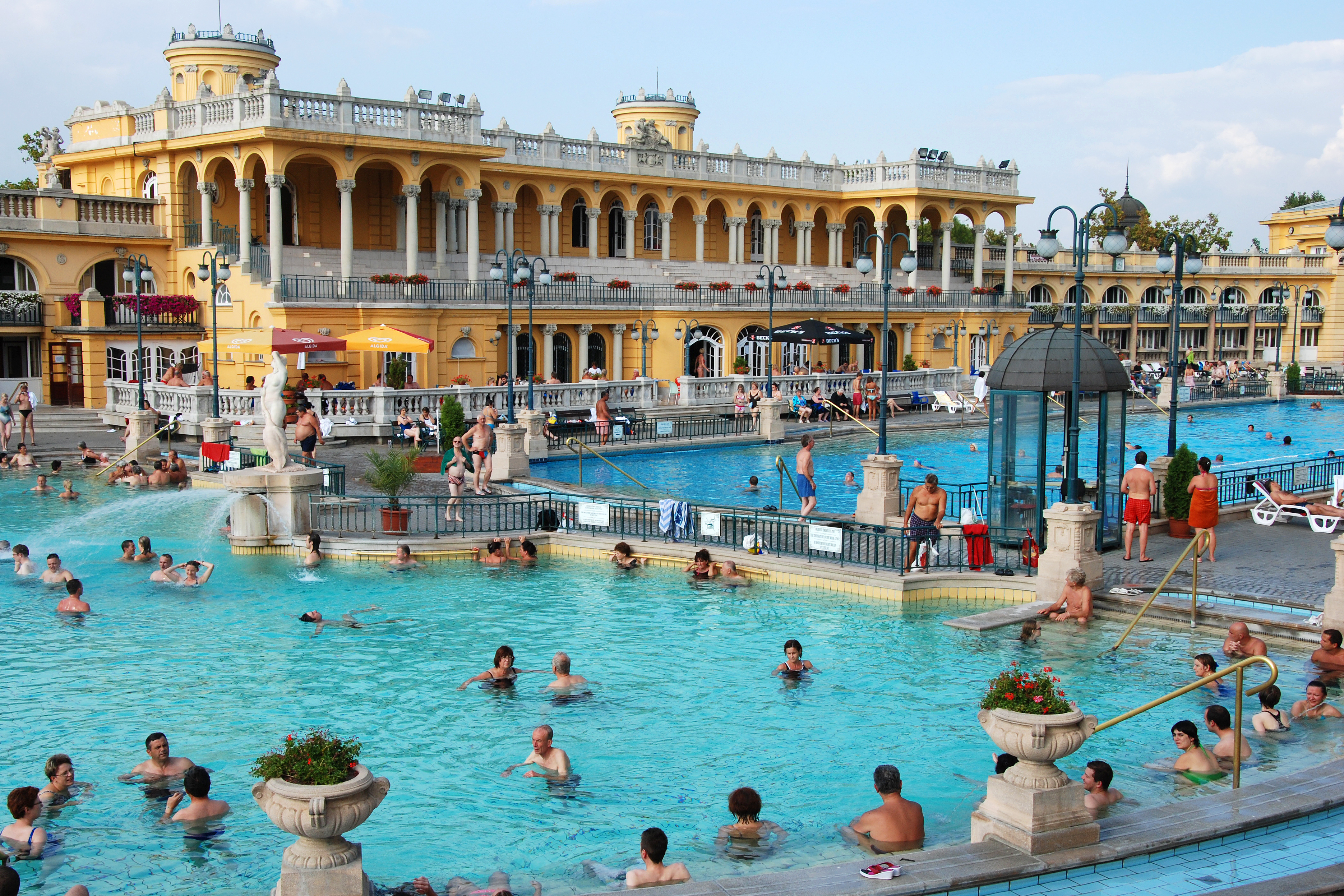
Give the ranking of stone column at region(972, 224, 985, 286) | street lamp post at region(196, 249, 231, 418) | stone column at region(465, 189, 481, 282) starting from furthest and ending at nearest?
stone column at region(972, 224, 985, 286), stone column at region(465, 189, 481, 282), street lamp post at region(196, 249, 231, 418)

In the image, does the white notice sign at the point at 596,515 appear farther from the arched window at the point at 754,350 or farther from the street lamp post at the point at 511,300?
the arched window at the point at 754,350

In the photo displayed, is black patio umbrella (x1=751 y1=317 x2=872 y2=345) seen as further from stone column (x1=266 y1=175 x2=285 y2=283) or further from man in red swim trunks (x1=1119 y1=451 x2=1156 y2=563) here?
man in red swim trunks (x1=1119 y1=451 x2=1156 y2=563)

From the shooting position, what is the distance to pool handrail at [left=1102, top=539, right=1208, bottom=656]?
50.3ft

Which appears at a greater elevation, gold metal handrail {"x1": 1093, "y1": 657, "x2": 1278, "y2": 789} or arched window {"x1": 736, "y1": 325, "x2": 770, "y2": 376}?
arched window {"x1": 736, "y1": 325, "x2": 770, "y2": 376}

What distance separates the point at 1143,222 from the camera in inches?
3068

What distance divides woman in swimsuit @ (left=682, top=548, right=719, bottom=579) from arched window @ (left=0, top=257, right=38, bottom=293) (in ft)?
88.3

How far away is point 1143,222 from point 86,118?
59917 mm

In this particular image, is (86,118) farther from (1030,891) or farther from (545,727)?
(1030,891)

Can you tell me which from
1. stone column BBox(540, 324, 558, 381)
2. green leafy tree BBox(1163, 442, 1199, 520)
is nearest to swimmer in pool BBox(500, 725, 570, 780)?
green leafy tree BBox(1163, 442, 1199, 520)

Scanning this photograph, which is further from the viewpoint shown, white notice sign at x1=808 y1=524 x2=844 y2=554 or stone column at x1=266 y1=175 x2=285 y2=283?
stone column at x1=266 y1=175 x2=285 y2=283

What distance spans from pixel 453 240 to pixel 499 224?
231 cm

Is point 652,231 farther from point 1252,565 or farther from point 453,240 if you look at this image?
point 1252,565

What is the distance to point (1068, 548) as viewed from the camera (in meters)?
17.1

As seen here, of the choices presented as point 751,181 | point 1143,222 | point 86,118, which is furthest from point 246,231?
point 1143,222
